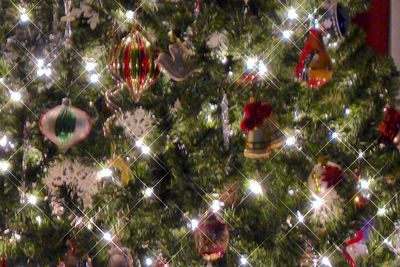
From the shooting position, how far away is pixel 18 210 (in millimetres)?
1144

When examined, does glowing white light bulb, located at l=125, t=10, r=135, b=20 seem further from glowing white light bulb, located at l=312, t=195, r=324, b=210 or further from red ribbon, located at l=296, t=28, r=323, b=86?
glowing white light bulb, located at l=312, t=195, r=324, b=210

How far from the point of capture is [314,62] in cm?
113

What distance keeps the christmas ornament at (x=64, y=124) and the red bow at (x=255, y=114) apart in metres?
0.26

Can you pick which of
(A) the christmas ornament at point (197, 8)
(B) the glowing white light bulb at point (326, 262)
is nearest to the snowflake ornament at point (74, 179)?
(A) the christmas ornament at point (197, 8)

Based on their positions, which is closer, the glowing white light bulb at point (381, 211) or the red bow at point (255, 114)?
the red bow at point (255, 114)

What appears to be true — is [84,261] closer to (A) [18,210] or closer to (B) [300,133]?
(A) [18,210]

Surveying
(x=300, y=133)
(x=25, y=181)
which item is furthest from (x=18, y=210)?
(x=300, y=133)

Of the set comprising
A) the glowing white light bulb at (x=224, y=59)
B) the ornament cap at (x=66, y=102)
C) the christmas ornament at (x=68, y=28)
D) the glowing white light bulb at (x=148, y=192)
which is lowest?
the glowing white light bulb at (x=148, y=192)

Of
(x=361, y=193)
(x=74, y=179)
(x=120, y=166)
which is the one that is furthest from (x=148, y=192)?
A: (x=361, y=193)

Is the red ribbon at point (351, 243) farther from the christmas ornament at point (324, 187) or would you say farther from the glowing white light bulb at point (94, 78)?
the glowing white light bulb at point (94, 78)

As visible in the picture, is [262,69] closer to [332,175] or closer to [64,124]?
[332,175]

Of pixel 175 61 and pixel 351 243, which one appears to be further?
pixel 351 243

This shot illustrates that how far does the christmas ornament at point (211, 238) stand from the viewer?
112 centimetres

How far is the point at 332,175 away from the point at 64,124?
462mm
